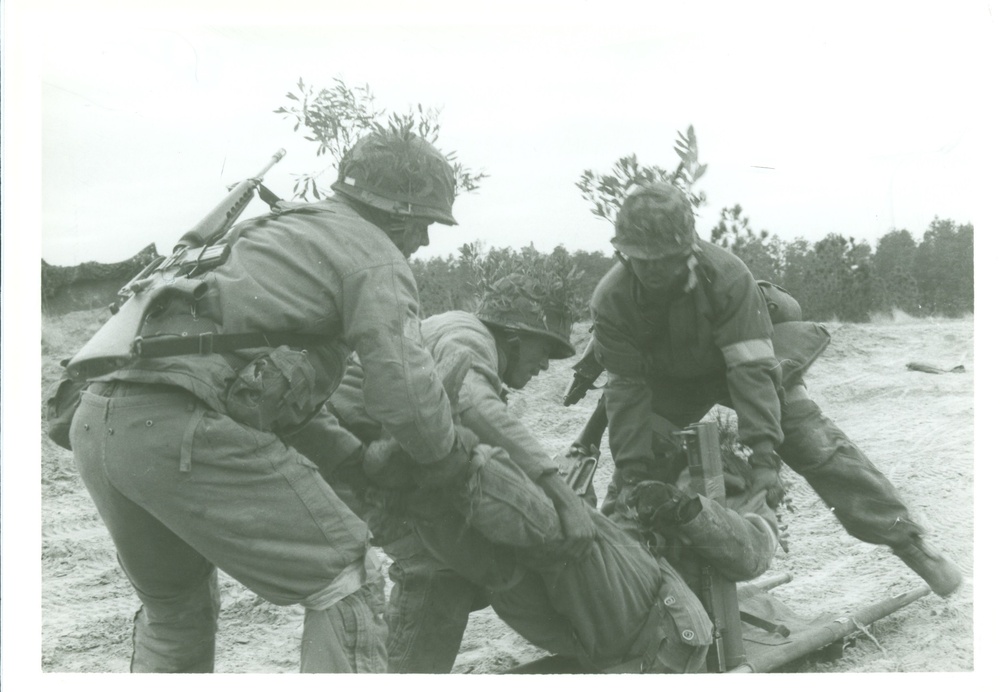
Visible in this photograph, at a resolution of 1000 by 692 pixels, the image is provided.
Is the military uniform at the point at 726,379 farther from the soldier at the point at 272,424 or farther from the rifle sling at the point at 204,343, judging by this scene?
the rifle sling at the point at 204,343

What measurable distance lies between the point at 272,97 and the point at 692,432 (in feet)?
7.03

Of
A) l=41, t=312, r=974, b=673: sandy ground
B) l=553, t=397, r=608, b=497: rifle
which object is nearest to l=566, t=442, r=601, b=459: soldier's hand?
l=553, t=397, r=608, b=497: rifle

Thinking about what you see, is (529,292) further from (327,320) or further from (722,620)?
(722,620)

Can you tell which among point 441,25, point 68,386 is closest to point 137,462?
point 68,386

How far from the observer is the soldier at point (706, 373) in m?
4.49

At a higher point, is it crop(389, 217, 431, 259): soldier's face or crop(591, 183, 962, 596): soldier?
crop(389, 217, 431, 259): soldier's face

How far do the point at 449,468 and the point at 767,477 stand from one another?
1476 millimetres

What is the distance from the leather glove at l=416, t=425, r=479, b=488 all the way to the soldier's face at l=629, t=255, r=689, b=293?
1151 millimetres

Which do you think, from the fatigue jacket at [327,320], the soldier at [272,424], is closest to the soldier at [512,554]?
the soldier at [272,424]

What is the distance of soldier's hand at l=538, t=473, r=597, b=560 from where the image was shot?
3.88 metres

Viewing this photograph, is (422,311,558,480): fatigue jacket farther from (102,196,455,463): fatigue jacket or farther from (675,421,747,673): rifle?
(675,421,747,673): rifle

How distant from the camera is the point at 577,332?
519cm

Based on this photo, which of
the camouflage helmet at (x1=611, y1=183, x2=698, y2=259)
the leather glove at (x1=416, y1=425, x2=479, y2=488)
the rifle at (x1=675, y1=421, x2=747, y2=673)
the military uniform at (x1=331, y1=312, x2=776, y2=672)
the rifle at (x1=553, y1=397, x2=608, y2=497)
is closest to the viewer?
the leather glove at (x1=416, y1=425, x2=479, y2=488)

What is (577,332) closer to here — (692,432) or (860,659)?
(692,432)
